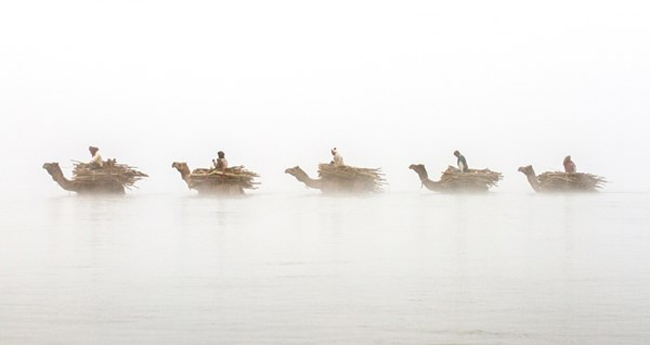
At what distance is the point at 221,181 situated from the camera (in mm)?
14586

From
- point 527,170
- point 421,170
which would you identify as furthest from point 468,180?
point 527,170

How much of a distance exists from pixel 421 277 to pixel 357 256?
3.30 ft

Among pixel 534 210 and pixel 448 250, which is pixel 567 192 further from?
pixel 448 250

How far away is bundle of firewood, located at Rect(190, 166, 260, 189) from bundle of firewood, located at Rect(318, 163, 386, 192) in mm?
991

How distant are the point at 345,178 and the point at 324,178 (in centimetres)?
30

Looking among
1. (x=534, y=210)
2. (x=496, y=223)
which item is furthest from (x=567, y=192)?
(x=496, y=223)

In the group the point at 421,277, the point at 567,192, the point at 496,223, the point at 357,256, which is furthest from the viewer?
the point at 567,192

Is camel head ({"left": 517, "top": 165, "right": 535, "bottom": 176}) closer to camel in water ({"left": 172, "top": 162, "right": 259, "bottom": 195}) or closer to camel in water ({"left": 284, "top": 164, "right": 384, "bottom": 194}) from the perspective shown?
camel in water ({"left": 284, "top": 164, "right": 384, "bottom": 194})

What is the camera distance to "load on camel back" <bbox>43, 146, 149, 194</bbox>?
1436cm

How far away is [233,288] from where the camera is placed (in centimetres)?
547

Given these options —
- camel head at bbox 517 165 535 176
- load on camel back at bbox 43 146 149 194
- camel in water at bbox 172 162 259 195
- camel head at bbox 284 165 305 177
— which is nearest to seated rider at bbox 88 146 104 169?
load on camel back at bbox 43 146 149 194

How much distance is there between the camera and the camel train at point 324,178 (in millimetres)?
14445

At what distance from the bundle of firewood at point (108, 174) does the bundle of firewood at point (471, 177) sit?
4.13m

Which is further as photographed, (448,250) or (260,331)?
(448,250)
